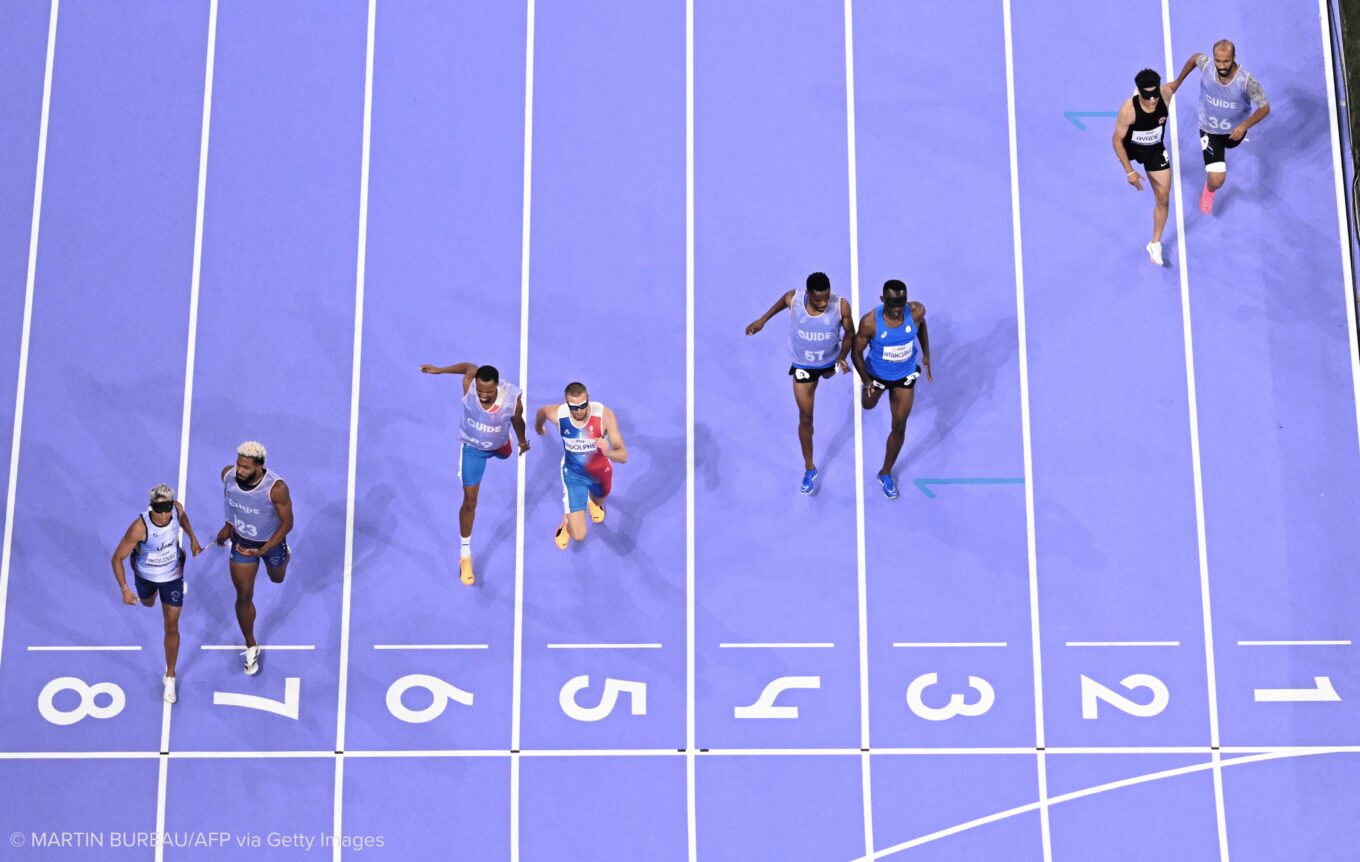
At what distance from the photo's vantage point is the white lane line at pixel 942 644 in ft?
32.2

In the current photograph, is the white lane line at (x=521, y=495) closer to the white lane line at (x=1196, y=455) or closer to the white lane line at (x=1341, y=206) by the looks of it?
the white lane line at (x=1196, y=455)

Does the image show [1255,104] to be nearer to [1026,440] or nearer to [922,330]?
[1026,440]

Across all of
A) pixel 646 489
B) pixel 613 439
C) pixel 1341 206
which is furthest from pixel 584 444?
pixel 1341 206

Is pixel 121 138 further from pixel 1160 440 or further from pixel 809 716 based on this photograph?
pixel 1160 440

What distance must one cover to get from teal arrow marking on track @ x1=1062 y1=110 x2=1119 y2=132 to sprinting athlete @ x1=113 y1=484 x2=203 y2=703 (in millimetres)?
7035

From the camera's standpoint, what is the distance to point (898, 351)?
929cm

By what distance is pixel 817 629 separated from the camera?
9.88 metres

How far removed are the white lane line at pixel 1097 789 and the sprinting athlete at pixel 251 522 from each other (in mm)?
4424

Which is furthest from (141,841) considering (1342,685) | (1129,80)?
(1129,80)

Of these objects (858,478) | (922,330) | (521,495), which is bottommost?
(521,495)

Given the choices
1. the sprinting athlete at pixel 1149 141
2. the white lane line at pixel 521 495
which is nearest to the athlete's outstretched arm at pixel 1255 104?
the sprinting athlete at pixel 1149 141

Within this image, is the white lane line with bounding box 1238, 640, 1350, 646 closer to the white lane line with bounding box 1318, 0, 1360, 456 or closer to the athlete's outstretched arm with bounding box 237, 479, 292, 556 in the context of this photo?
the white lane line with bounding box 1318, 0, 1360, 456

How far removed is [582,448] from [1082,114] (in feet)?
15.5

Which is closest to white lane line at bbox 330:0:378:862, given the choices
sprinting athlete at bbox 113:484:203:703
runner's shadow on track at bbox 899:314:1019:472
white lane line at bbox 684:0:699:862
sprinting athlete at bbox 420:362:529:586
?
sprinting athlete at bbox 420:362:529:586
